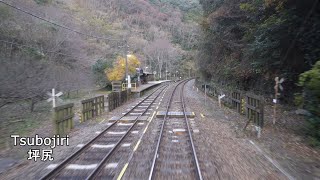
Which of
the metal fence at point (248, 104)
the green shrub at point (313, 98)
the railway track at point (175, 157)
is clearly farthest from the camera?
the metal fence at point (248, 104)

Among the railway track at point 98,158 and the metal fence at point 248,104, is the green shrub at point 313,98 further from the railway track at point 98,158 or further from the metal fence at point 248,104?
the railway track at point 98,158

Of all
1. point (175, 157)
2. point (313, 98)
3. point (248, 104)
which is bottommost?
point (175, 157)

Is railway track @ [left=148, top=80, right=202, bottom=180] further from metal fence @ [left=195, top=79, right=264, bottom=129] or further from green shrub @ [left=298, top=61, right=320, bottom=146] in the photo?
green shrub @ [left=298, top=61, right=320, bottom=146]

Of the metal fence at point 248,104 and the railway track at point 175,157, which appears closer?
the railway track at point 175,157

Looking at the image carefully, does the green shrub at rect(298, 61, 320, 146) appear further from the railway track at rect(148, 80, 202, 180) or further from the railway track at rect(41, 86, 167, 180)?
the railway track at rect(41, 86, 167, 180)

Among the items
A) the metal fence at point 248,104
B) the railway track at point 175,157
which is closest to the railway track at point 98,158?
the railway track at point 175,157

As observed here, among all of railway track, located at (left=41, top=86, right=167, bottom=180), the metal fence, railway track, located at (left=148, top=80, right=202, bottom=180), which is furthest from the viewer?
the metal fence

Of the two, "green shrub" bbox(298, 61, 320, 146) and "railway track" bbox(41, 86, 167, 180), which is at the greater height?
"green shrub" bbox(298, 61, 320, 146)

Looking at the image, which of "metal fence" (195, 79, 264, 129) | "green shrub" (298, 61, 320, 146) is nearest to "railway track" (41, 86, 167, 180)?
"metal fence" (195, 79, 264, 129)

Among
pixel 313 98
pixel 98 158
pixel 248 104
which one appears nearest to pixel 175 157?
pixel 98 158

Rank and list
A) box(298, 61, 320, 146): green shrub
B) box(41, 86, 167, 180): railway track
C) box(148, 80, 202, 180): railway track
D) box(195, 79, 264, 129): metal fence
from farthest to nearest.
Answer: box(195, 79, 264, 129): metal fence, box(298, 61, 320, 146): green shrub, box(148, 80, 202, 180): railway track, box(41, 86, 167, 180): railway track

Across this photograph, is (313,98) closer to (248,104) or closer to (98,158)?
(248,104)

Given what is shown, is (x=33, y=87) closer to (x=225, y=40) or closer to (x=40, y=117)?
(x=40, y=117)

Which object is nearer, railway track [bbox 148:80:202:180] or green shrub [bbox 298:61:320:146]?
railway track [bbox 148:80:202:180]
